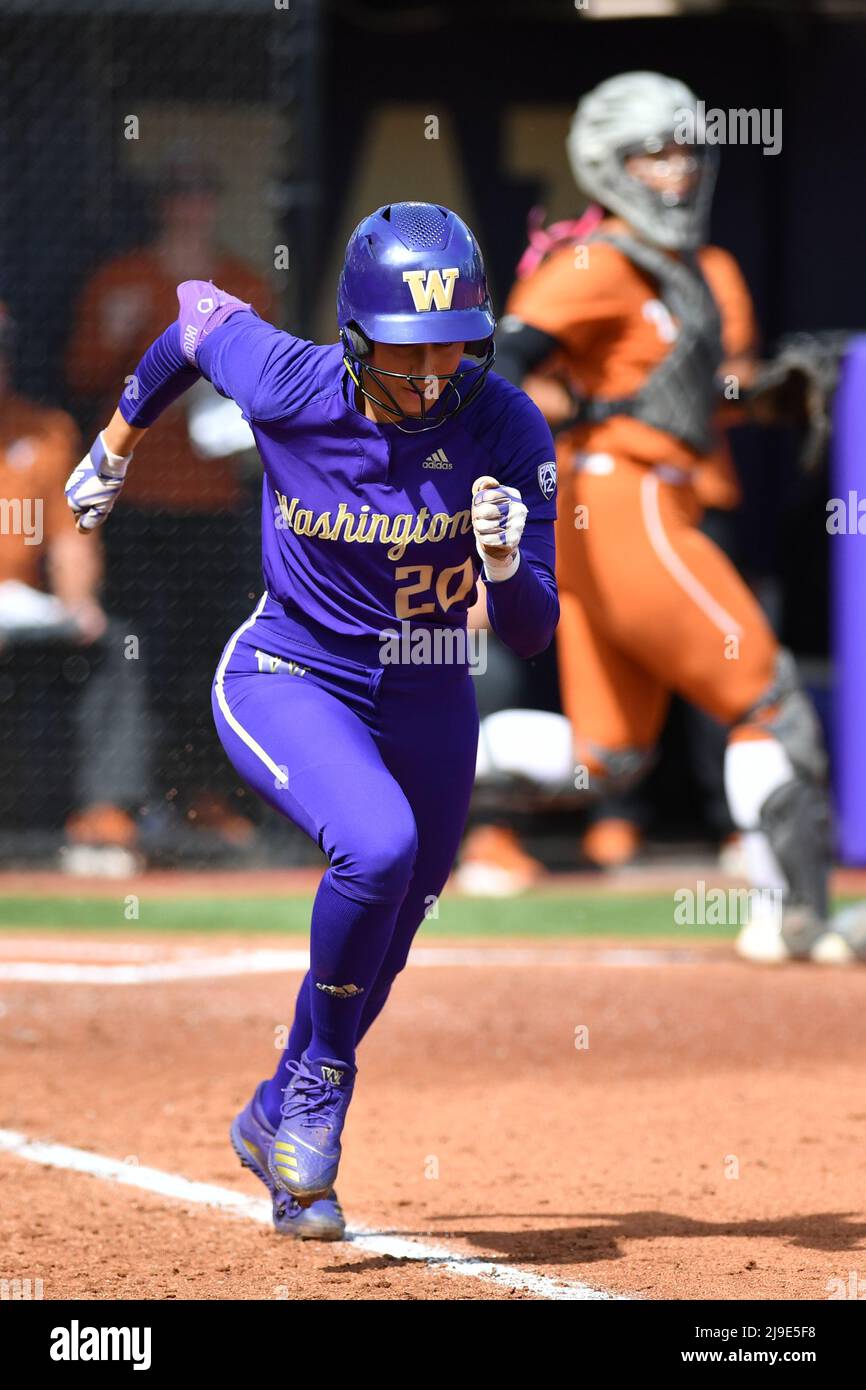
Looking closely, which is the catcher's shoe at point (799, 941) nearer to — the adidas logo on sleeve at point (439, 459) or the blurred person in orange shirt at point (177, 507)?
the blurred person in orange shirt at point (177, 507)

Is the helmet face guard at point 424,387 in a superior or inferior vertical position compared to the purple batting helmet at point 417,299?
inferior

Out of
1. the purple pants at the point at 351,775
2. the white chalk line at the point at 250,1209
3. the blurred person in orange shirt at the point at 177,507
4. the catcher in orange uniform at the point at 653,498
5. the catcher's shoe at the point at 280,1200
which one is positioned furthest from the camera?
the blurred person in orange shirt at the point at 177,507

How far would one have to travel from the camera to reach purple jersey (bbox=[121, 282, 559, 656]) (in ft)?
13.6

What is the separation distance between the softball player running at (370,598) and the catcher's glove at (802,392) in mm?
3845

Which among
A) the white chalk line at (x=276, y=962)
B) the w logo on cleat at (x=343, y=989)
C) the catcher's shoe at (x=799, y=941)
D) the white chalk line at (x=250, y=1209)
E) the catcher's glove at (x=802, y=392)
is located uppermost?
the catcher's glove at (x=802, y=392)

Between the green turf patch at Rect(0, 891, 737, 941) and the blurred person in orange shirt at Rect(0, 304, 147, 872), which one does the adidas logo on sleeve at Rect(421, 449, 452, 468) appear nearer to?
the green turf patch at Rect(0, 891, 737, 941)

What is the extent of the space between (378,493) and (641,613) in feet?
11.7

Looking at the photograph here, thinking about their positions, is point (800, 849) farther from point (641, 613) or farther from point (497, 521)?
point (497, 521)

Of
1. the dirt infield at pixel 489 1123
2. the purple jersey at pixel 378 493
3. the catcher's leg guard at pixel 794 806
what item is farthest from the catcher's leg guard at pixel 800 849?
the purple jersey at pixel 378 493

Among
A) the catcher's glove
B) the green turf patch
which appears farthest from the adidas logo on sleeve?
the green turf patch

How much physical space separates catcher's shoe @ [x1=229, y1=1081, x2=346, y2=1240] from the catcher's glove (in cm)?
415

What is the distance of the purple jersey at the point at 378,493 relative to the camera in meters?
4.14

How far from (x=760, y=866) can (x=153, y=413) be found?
3541mm

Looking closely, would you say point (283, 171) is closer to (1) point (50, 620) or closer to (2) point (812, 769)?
(1) point (50, 620)
